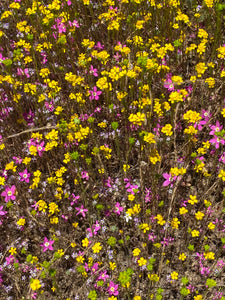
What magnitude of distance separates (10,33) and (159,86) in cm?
302

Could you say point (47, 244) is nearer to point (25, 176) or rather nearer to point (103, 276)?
point (103, 276)

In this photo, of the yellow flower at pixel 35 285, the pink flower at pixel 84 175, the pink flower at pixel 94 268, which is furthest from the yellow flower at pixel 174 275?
the pink flower at pixel 84 175

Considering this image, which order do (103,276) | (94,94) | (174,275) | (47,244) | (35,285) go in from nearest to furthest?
(35,285)
(174,275)
(103,276)
(47,244)
(94,94)

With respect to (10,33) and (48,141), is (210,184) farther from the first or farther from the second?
(10,33)

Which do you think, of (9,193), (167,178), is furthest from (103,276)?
(9,193)

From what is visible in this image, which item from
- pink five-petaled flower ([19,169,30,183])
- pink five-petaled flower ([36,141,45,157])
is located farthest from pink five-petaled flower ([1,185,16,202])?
pink five-petaled flower ([36,141,45,157])

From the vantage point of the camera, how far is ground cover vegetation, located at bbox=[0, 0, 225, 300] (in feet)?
11.5

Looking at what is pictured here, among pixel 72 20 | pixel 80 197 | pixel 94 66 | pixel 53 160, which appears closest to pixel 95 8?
pixel 72 20

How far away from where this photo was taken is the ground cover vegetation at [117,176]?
349 cm

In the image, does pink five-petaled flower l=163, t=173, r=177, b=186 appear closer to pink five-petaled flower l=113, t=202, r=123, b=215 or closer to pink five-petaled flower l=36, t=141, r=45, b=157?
pink five-petaled flower l=113, t=202, r=123, b=215

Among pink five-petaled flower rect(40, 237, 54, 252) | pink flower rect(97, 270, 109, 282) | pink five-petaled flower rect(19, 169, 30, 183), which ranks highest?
pink five-petaled flower rect(19, 169, 30, 183)

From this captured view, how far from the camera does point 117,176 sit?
4137mm

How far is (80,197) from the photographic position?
3.97m

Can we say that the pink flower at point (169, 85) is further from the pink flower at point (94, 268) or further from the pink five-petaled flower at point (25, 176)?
the pink flower at point (94, 268)
